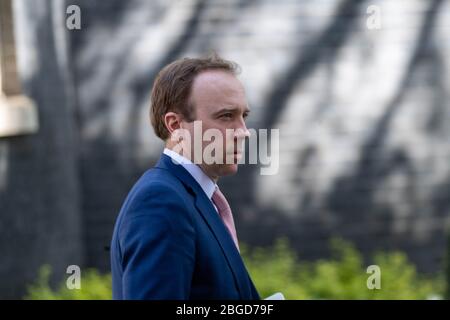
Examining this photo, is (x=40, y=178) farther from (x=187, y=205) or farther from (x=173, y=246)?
(x=173, y=246)

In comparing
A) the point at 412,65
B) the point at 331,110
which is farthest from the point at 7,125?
the point at 412,65

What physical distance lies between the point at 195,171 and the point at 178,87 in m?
0.24

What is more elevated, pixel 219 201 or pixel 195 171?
pixel 195 171

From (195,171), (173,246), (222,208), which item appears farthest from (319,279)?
(173,246)

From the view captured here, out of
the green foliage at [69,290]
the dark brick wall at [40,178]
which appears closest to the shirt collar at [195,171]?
the green foliage at [69,290]

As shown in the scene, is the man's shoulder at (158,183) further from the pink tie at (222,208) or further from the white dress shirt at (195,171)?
the pink tie at (222,208)

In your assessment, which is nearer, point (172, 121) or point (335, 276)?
point (172, 121)

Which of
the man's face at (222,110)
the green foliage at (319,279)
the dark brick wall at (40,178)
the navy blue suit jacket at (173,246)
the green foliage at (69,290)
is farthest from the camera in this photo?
the dark brick wall at (40,178)

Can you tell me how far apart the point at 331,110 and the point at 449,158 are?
1177 millimetres

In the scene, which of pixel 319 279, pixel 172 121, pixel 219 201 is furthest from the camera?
pixel 319 279

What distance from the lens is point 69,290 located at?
7.28 metres

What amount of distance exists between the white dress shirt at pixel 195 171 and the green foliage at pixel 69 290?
422 cm

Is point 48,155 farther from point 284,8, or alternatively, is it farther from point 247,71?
point 284,8

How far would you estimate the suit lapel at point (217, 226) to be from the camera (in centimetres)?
260
